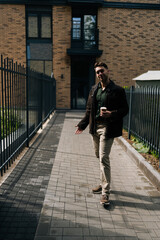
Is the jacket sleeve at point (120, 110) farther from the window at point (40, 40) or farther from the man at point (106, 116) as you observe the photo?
the window at point (40, 40)

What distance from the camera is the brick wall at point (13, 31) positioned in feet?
55.3

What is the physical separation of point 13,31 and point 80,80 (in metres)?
5.80

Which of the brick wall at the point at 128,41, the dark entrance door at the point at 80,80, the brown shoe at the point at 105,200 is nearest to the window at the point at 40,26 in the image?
the dark entrance door at the point at 80,80

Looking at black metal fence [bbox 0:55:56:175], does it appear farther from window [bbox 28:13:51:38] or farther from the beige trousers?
window [bbox 28:13:51:38]

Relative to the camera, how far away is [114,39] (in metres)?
17.4


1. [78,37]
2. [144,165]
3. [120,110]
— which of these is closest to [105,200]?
[120,110]

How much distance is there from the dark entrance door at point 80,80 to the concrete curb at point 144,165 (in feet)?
37.6

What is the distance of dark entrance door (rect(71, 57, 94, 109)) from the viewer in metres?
17.9

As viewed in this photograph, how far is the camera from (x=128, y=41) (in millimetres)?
17594

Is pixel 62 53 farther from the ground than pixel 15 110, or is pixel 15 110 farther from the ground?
pixel 62 53

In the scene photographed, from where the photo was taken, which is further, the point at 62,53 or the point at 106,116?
the point at 62,53

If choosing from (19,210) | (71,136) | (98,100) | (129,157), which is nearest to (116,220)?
(19,210)

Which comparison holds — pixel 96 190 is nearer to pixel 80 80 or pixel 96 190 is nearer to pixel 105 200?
pixel 105 200

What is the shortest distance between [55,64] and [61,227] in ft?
50.3
